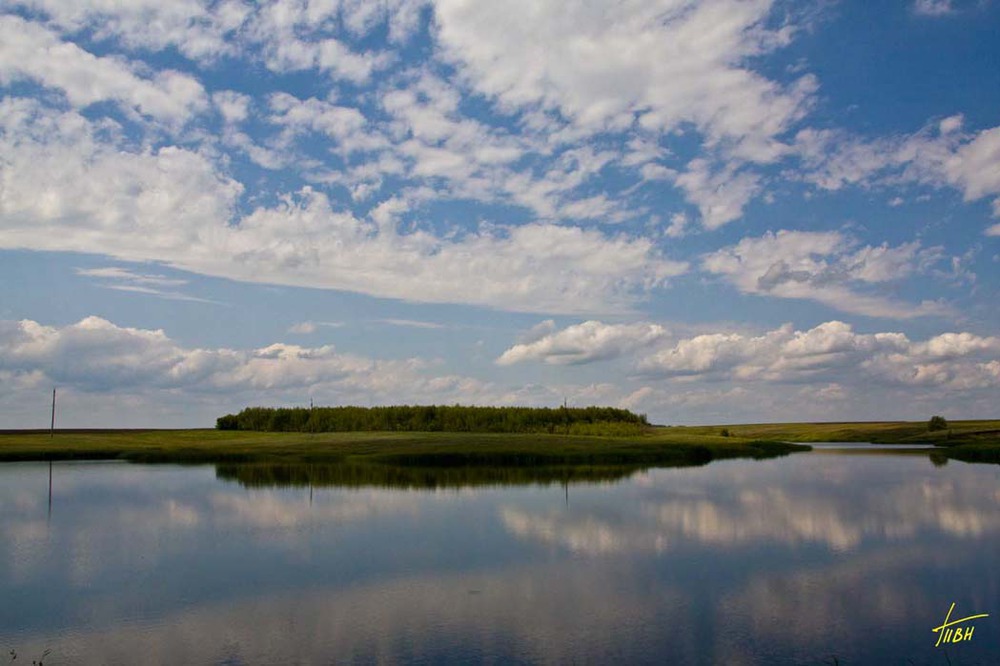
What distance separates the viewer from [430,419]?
113 metres

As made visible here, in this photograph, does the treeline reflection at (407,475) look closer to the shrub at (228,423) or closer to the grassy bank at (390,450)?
the grassy bank at (390,450)

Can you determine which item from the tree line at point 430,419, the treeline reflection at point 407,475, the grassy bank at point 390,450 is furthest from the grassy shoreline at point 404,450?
the tree line at point 430,419

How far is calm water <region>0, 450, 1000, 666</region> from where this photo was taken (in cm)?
1541

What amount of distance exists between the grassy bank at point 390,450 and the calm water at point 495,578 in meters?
25.4

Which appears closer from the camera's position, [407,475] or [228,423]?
[407,475]

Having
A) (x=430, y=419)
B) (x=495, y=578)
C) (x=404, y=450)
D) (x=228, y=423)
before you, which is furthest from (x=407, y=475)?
(x=228, y=423)

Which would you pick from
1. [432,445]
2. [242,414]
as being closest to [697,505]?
[432,445]

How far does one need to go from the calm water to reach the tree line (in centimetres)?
6923

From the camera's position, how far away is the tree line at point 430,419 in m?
110

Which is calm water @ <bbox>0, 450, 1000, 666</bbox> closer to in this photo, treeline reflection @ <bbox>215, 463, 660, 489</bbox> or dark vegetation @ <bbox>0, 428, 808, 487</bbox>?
treeline reflection @ <bbox>215, 463, 660, 489</bbox>
